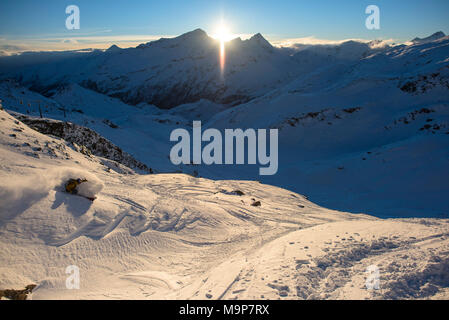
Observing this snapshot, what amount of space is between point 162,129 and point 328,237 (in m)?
37.7

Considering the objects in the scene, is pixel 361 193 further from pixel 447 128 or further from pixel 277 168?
pixel 447 128

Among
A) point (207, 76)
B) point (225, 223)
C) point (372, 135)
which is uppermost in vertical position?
point (207, 76)

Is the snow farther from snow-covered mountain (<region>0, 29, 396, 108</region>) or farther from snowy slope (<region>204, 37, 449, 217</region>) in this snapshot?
snow-covered mountain (<region>0, 29, 396, 108</region>)

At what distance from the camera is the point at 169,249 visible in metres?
7.07

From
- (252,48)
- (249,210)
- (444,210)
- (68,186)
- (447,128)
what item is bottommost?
(444,210)

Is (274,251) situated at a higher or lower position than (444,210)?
higher

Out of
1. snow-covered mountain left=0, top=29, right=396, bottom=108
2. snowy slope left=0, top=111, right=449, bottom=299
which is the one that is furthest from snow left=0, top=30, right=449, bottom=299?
snow-covered mountain left=0, top=29, right=396, bottom=108

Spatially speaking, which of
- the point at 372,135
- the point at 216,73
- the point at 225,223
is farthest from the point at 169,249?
the point at 216,73

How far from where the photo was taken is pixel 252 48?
184 m

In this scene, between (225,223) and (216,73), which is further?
(216,73)

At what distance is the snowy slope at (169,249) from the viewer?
4723 millimetres

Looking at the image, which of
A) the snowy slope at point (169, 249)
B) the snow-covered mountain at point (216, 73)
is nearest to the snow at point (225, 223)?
the snowy slope at point (169, 249)

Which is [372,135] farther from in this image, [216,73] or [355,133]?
[216,73]

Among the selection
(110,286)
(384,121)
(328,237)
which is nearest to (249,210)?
(328,237)
